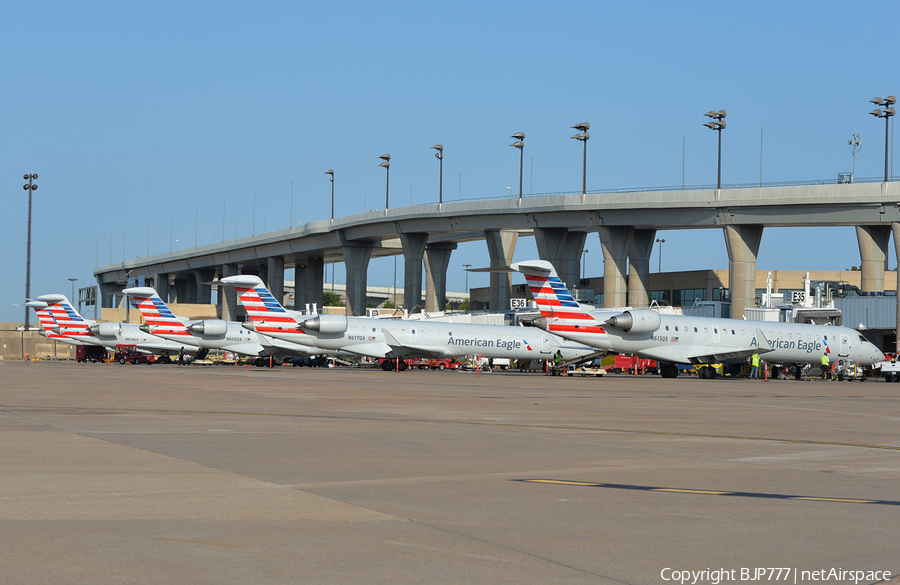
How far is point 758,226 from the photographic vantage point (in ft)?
251

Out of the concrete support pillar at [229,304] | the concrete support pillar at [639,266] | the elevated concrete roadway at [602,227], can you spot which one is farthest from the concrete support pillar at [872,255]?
the concrete support pillar at [229,304]

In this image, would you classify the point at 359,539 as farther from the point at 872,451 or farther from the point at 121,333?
the point at 121,333

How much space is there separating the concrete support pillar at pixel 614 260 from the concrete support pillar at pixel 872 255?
66.4 feet

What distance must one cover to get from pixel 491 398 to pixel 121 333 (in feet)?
213

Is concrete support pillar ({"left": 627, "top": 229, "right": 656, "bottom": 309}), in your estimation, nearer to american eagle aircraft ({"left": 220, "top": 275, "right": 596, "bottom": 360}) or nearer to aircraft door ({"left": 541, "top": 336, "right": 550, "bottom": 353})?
aircraft door ({"left": 541, "top": 336, "right": 550, "bottom": 353})

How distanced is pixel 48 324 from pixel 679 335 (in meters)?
63.2

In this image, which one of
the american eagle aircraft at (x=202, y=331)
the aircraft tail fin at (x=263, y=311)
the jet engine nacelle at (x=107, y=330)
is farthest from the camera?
the jet engine nacelle at (x=107, y=330)

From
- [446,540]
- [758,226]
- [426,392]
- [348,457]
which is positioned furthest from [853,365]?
[446,540]

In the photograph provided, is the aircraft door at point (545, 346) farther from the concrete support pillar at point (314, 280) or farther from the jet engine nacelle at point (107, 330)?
the concrete support pillar at point (314, 280)

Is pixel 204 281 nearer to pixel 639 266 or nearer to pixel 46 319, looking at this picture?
pixel 46 319

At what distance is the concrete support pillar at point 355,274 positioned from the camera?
372 ft

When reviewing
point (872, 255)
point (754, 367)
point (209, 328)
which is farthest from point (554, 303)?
point (872, 255)

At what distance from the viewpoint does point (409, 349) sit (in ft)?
207

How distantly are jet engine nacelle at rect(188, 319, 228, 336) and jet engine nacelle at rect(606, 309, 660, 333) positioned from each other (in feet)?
124
